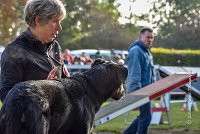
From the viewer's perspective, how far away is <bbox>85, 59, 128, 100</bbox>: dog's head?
4.10 meters

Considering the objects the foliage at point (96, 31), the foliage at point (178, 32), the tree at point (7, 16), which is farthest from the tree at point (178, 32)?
the tree at point (7, 16)

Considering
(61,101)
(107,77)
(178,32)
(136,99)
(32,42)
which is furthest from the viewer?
(178,32)

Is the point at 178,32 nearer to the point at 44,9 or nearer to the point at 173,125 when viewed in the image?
the point at 173,125

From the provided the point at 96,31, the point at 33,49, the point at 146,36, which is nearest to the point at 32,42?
the point at 33,49

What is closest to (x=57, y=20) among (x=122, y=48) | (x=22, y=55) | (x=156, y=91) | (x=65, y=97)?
(x=22, y=55)

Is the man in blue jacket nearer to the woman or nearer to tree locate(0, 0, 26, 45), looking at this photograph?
the woman

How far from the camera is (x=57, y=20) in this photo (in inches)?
152

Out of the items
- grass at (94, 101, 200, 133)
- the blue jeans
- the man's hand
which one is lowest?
grass at (94, 101, 200, 133)

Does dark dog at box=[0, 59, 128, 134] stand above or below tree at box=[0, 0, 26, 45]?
above

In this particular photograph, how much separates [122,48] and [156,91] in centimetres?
4416

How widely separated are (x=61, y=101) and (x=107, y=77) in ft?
2.37

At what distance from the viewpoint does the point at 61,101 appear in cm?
357

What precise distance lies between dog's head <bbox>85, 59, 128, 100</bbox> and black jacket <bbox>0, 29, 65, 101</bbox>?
392 millimetres

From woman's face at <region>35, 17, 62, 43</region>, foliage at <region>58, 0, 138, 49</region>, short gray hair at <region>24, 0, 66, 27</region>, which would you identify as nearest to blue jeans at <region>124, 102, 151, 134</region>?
woman's face at <region>35, 17, 62, 43</region>
